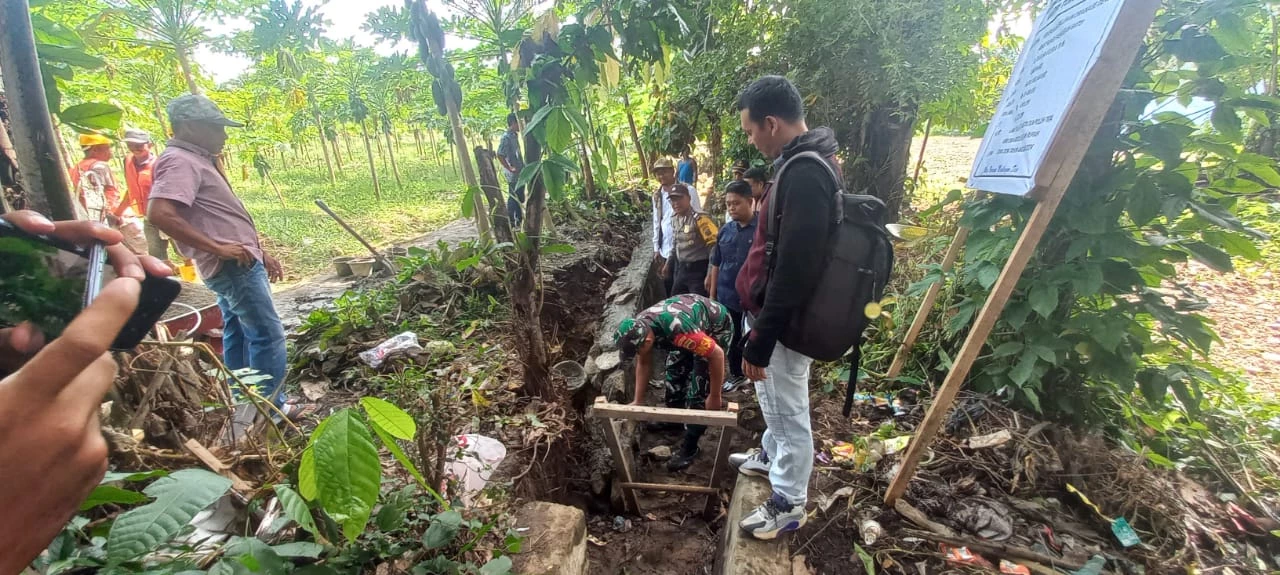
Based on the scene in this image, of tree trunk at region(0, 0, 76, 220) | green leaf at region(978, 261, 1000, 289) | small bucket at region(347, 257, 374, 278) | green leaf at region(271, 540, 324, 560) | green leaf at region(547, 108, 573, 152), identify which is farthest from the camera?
small bucket at region(347, 257, 374, 278)

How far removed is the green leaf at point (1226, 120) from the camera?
1.77 meters

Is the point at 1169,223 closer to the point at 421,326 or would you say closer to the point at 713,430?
the point at 713,430

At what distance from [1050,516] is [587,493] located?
224cm

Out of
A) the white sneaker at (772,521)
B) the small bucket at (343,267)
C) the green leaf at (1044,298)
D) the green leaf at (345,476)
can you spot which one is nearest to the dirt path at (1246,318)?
the green leaf at (1044,298)

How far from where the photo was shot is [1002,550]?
1778 mm

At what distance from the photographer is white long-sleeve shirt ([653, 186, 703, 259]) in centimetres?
424

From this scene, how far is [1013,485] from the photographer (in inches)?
80.0

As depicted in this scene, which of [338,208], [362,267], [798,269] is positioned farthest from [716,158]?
[338,208]

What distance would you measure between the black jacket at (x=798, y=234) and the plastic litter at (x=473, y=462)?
121 centimetres

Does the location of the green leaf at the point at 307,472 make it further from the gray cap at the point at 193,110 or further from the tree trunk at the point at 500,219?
the gray cap at the point at 193,110

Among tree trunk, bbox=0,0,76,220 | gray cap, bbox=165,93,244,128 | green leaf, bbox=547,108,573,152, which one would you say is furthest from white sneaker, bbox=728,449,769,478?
gray cap, bbox=165,93,244,128

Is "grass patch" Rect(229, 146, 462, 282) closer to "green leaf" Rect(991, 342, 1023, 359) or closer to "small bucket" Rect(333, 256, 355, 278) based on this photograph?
"small bucket" Rect(333, 256, 355, 278)

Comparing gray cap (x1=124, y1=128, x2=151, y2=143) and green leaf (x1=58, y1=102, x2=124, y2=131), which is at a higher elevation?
gray cap (x1=124, y1=128, x2=151, y2=143)

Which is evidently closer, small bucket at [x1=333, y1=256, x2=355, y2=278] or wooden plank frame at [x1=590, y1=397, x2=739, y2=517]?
wooden plank frame at [x1=590, y1=397, x2=739, y2=517]
